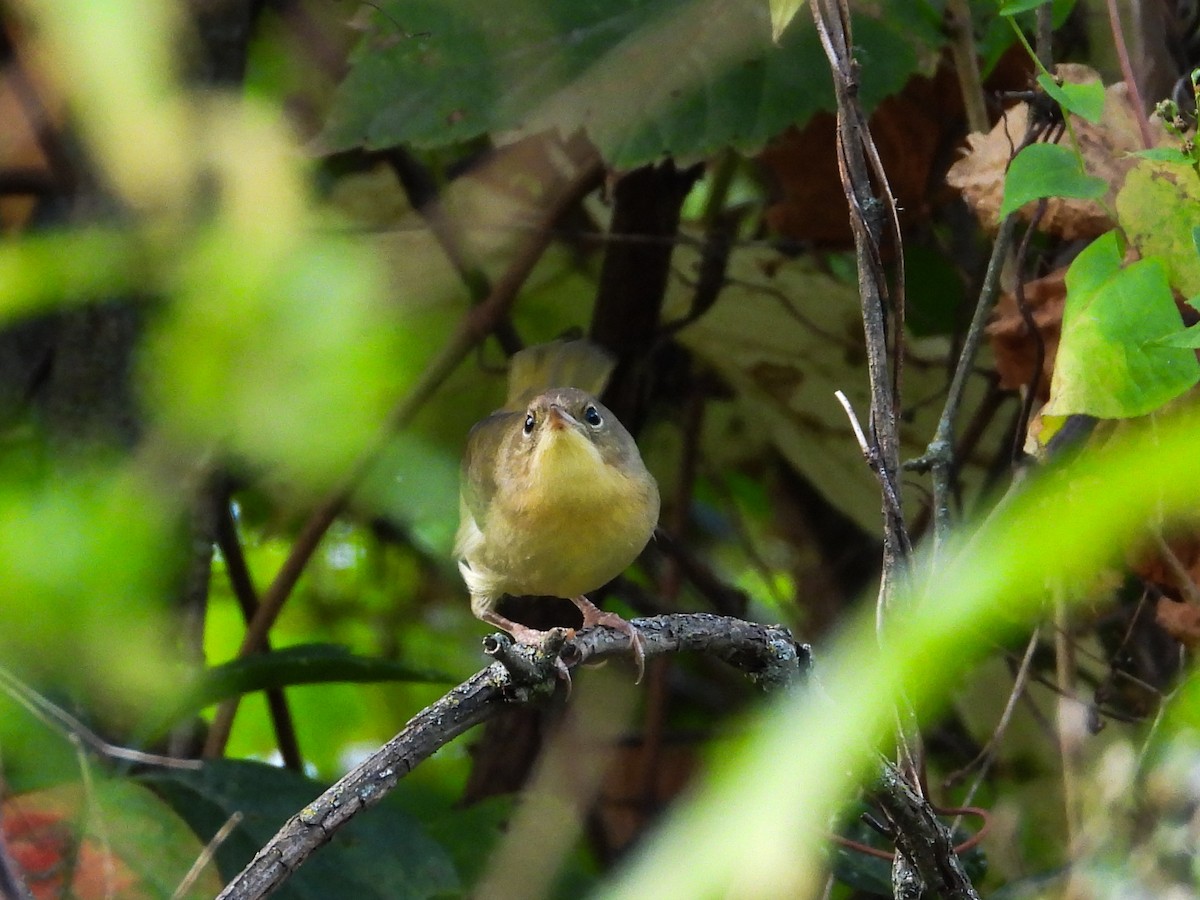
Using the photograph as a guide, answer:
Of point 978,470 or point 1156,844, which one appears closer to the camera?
point 1156,844

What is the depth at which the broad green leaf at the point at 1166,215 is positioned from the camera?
1943mm

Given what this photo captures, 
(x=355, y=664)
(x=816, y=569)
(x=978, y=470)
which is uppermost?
(x=355, y=664)

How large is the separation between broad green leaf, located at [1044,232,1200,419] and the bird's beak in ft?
3.49

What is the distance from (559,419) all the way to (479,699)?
1262 millimetres

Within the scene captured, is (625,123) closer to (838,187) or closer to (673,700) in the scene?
(838,187)

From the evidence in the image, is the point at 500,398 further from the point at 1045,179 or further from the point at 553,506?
the point at 1045,179

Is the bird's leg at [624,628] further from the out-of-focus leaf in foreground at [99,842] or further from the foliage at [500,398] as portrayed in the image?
the out-of-focus leaf in foreground at [99,842]

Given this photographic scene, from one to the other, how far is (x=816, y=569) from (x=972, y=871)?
1.63 m

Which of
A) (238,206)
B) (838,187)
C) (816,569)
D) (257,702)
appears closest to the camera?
(238,206)

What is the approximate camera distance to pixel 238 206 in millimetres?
1662

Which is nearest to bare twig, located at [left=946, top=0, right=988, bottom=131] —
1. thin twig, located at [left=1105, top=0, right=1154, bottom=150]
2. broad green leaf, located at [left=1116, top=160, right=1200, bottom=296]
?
thin twig, located at [left=1105, top=0, right=1154, bottom=150]

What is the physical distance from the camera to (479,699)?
57.1 inches

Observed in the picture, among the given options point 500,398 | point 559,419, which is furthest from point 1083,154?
point 500,398

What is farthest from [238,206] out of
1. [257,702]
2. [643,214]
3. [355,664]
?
[257,702]
